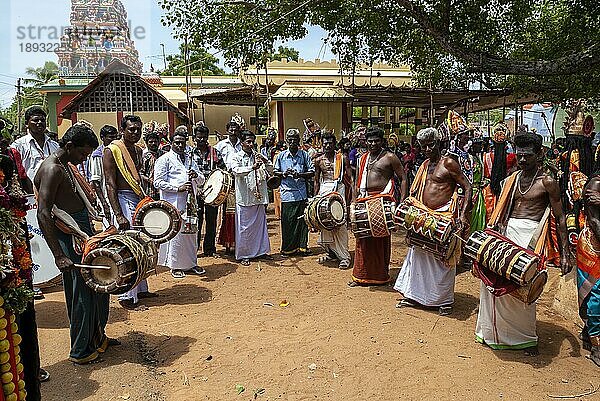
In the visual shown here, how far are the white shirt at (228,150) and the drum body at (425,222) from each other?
11.2ft

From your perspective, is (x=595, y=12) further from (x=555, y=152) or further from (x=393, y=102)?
(x=393, y=102)

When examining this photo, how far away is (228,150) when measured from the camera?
344 inches

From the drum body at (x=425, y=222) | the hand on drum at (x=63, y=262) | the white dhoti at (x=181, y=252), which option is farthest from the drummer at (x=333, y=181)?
the hand on drum at (x=63, y=262)

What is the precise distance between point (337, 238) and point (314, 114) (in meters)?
9.99

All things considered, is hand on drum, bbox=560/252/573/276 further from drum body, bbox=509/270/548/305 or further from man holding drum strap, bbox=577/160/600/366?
drum body, bbox=509/270/548/305

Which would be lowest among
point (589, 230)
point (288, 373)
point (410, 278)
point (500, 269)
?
point (288, 373)

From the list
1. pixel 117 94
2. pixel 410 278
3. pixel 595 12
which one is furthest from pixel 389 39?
pixel 117 94

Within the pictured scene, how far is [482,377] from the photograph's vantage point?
4.51 metres

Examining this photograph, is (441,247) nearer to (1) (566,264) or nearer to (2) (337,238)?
(1) (566,264)

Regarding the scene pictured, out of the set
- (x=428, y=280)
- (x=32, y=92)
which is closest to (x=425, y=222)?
(x=428, y=280)

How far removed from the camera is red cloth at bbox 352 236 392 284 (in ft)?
23.1

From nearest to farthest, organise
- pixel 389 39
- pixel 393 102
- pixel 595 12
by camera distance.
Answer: pixel 595 12 < pixel 389 39 < pixel 393 102

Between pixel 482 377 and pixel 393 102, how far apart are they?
553 inches

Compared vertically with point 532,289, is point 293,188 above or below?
above
